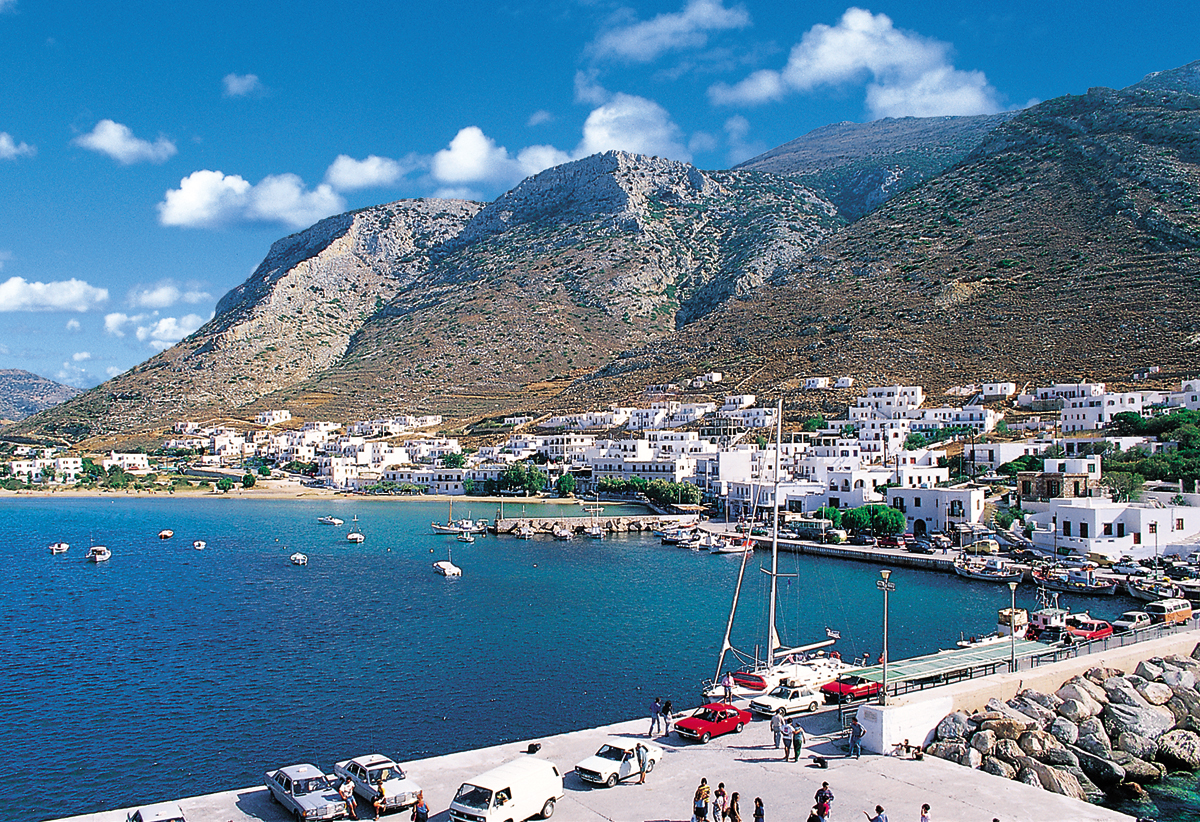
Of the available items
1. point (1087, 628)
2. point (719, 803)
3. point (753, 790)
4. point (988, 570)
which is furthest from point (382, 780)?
point (988, 570)

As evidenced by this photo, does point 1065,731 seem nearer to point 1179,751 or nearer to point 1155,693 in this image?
point 1179,751

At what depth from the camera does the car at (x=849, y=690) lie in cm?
2430

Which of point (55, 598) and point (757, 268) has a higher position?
point (757, 268)

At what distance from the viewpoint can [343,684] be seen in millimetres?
28906

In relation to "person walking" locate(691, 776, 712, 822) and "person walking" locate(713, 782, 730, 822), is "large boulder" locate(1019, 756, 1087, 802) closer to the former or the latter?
"person walking" locate(713, 782, 730, 822)

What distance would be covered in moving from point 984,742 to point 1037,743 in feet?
5.33

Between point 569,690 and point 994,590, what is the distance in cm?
2581

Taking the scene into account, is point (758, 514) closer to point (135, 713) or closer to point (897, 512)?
point (897, 512)

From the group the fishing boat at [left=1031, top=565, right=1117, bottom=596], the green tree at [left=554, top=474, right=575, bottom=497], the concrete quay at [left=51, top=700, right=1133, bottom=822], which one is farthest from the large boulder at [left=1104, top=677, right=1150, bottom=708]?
the green tree at [left=554, top=474, right=575, bottom=497]

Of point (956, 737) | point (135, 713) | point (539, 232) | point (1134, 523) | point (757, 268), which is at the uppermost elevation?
point (539, 232)

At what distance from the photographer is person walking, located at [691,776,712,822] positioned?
1504cm

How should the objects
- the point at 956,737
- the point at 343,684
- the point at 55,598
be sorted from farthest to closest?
Answer: the point at 55,598, the point at 343,684, the point at 956,737

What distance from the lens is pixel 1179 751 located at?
21156mm

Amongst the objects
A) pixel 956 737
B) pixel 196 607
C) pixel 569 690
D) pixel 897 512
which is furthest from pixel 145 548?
pixel 956 737
